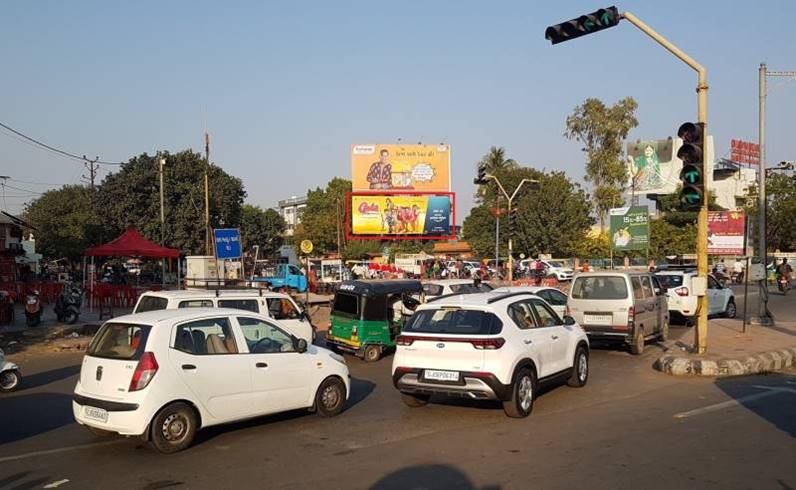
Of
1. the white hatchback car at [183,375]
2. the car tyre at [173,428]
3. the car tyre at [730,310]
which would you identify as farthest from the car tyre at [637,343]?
the car tyre at [173,428]

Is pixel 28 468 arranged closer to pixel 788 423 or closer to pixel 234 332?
pixel 234 332

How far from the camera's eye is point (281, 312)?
14.0 metres

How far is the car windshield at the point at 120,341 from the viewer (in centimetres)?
736

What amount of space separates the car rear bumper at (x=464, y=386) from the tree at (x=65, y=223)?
5146cm

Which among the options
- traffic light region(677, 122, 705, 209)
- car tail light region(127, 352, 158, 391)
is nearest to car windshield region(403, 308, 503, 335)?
car tail light region(127, 352, 158, 391)

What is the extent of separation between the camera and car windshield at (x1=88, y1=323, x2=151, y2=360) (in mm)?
7359

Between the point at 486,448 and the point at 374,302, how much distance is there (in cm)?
732

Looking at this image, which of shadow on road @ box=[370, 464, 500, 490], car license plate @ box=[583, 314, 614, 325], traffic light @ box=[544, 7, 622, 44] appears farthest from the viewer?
car license plate @ box=[583, 314, 614, 325]

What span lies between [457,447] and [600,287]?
8528mm

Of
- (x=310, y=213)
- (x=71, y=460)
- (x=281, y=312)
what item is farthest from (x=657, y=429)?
(x=310, y=213)

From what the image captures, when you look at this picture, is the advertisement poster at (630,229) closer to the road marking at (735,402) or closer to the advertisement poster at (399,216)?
the advertisement poster at (399,216)

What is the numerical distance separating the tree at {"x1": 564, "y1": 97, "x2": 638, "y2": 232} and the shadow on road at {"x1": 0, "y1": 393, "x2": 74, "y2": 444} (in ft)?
166

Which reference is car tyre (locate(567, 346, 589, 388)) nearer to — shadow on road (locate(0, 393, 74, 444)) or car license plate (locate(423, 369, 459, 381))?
car license plate (locate(423, 369, 459, 381))

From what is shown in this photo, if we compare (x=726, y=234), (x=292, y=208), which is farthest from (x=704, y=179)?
(x=292, y=208)
